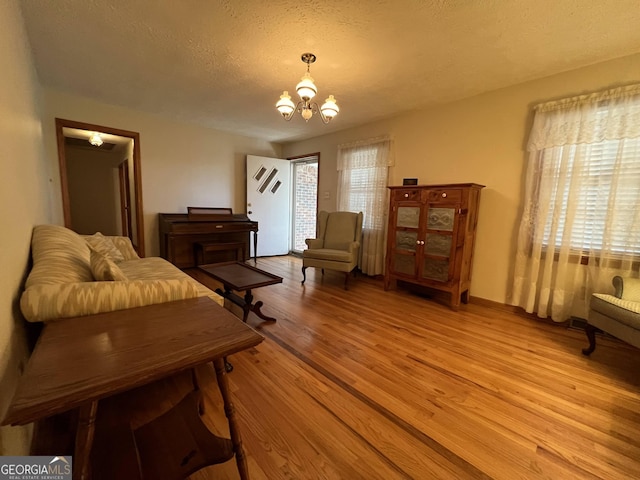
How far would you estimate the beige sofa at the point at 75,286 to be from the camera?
1.07m

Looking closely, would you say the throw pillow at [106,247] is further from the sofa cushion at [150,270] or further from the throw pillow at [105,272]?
the throw pillow at [105,272]

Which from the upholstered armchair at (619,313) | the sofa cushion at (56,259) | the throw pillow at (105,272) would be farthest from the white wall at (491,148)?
the sofa cushion at (56,259)

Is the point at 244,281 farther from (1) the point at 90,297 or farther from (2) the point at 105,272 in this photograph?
(1) the point at 90,297

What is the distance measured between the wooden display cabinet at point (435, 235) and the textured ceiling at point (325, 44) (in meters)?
1.10

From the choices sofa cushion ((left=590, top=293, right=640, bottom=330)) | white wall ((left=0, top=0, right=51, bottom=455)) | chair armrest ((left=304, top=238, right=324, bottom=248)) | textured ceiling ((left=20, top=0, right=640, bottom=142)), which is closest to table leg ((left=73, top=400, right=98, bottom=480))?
white wall ((left=0, top=0, right=51, bottom=455))

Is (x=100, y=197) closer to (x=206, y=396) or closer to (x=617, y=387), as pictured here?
(x=206, y=396)

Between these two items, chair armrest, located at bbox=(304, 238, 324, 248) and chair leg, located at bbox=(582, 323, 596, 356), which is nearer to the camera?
chair leg, located at bbox=(582, 323, 596, 356)

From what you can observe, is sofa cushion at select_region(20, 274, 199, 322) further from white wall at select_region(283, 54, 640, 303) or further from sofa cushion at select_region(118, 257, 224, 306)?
white wall at select_region(283, 54, 640, 303)

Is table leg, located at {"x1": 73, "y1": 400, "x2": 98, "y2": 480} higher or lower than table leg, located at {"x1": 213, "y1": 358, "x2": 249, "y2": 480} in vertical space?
higher

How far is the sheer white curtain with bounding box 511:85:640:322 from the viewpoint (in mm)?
2137

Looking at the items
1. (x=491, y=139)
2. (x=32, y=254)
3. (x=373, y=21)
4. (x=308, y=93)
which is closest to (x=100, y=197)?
(x=32, y=254)

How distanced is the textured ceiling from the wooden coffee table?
1.92m

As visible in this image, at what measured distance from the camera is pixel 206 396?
1504 mm

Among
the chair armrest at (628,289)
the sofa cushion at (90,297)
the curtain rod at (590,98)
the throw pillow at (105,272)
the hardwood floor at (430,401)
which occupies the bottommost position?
the hardwood floor at (430,401)
